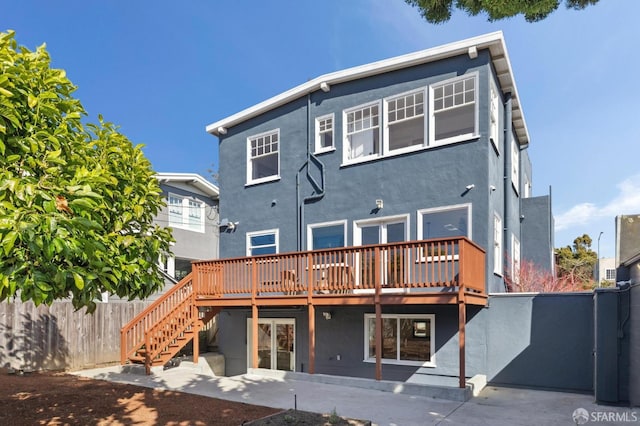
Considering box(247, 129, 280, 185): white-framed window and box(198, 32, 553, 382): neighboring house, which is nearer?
box(198, 32, 553, 382): neighboring house

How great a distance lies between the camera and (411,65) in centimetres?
1105

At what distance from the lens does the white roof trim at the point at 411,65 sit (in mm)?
10102

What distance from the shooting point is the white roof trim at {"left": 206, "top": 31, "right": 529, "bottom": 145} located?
33.1 feet

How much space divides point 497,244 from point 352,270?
3.93m

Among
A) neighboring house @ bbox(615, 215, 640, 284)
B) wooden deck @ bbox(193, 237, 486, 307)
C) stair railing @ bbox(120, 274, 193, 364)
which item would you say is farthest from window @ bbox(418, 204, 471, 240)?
stair railing @ bbox(120, 274, 193, 364)

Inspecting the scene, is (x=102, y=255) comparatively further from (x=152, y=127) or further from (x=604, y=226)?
(x=152, y=127)

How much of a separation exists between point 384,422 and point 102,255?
4724 mm

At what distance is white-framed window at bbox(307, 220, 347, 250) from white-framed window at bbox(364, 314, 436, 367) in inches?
86.6

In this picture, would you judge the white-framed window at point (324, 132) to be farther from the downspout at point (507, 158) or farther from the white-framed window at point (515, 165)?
the white-framed window at point (515, 165)

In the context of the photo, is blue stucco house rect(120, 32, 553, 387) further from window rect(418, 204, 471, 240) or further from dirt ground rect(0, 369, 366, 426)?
dirt ground rect(0, 369, 366, 426)

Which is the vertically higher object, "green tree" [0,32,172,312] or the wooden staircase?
"green tree" [0,32,172,312]

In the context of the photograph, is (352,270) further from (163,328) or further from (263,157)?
(263,157)

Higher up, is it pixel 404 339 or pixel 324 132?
pixel 324 132

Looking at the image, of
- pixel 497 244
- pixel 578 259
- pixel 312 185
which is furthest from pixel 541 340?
pixel 578 259
